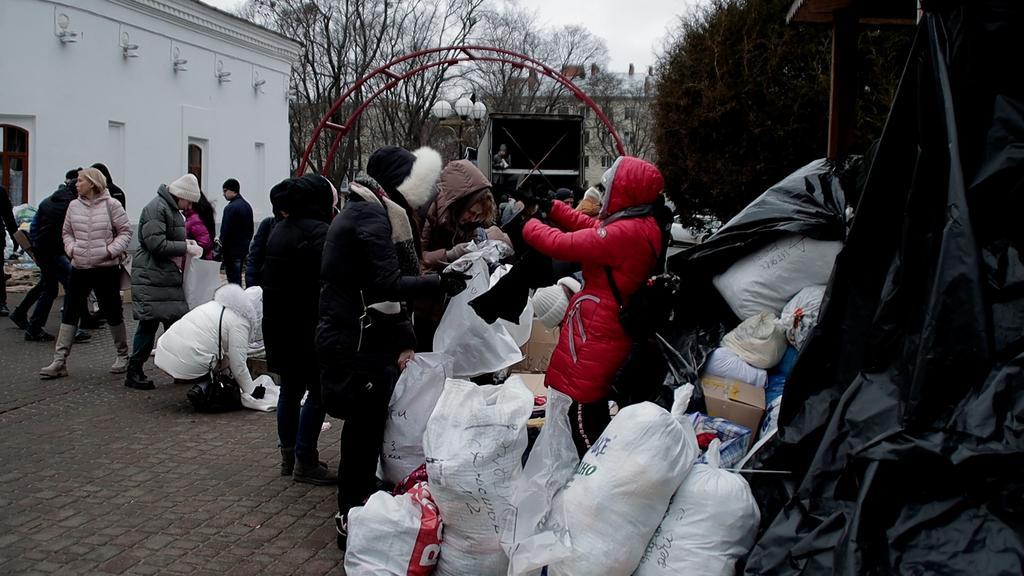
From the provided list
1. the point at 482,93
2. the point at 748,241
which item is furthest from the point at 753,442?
the point at 482,93

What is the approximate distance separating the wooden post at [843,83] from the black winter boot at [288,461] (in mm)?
3296

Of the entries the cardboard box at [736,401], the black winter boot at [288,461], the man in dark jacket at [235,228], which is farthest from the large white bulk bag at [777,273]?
the man in dark jacket at [235,228]

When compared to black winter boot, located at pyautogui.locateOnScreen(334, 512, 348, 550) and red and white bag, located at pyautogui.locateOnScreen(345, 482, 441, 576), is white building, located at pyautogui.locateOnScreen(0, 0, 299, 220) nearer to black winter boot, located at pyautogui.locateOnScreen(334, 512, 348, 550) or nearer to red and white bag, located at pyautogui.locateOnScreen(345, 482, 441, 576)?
black winter boot, located at pyautogui.locateOnScreen(334, 512, 348, 550)

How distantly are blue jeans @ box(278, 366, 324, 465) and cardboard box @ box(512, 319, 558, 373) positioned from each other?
182cm

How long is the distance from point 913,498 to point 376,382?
2259 mm

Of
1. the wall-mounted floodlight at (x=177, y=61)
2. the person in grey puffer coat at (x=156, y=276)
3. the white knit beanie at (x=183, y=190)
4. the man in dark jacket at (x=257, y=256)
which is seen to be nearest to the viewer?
the person in grey puffer coat at (x=156, y=276)

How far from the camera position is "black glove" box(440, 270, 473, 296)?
13.1ft

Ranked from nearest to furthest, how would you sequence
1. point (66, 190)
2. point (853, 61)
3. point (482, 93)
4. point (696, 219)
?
point (853, 61)
point (66, 190)
point (696, 219)
point (482, 93)

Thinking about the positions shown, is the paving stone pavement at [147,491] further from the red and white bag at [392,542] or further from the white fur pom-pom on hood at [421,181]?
the white fur pom-pom on hood at [421,181]

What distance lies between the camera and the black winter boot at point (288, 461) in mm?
5047

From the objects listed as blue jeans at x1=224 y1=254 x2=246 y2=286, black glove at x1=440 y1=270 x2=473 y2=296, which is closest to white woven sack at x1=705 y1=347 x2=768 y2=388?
black glove at x1=440 y1=270 x2=473 y2=296

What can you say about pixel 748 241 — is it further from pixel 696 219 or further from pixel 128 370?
pixel 696 219

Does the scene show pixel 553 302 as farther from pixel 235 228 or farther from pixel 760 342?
pixel 235 228

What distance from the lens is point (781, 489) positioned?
10.2ft
